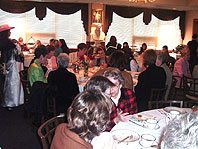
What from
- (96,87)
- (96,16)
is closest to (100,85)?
(96,87)

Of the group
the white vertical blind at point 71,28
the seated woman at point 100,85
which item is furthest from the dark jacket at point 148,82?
the white vertical blind at point 71,28

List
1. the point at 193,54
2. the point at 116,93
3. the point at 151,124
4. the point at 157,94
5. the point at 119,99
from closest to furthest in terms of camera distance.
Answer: the point at 151,124 → the point at 116,93 → the point at 119,99 → the point at 157,94 → the point at 193,54

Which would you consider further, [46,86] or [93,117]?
[46,86]

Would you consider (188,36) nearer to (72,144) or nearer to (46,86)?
(46,86)

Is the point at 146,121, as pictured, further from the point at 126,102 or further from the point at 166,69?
the point at 166,69

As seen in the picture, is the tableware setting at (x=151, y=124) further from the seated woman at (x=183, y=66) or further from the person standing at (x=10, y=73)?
the seated woman at (x=183, y=66)

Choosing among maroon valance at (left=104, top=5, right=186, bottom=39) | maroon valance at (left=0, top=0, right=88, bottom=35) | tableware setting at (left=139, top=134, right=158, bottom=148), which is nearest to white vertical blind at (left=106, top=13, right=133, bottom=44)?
maroon valance at (left=104, top=5, right=186, bottom=39)

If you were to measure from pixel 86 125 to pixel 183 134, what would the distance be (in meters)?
0.75

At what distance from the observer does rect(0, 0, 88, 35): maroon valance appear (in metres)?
9.06

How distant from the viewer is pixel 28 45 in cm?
951

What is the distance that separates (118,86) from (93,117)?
3.59ft

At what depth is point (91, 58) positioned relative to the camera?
6.17 meters

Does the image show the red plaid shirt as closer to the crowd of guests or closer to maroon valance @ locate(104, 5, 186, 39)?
the crowd of guests

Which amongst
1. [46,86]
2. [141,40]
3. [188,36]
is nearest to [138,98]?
[46,86]
